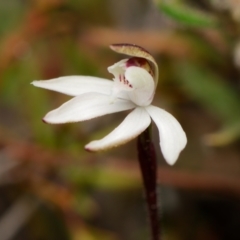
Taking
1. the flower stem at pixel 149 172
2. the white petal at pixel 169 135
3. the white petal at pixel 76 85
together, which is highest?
the white petal at pixel 76 85

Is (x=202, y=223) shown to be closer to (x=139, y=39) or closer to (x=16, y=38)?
(x=139, y=39)

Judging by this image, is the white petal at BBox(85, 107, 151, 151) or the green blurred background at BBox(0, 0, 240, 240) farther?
the green blurred background at BBox(0, 0, 240, 240)

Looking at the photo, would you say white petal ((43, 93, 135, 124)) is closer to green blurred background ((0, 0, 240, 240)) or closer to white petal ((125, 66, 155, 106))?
white petal ((125, 66, 155, 106))

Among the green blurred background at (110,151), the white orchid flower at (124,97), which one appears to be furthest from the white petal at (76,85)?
the green blurred background at (110,151)

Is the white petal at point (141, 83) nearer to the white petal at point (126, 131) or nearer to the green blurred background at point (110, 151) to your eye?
the white petal at point (126, 131)

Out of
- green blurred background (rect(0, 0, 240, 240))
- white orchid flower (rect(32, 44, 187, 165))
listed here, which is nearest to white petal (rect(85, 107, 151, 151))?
white orchid flower (rect(32, 44, 187, 165))

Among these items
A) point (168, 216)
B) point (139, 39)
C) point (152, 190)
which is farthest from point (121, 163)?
point (152, 190)
